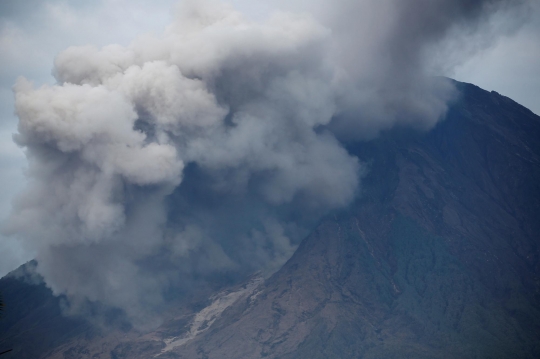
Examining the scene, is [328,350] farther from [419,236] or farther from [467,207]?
[467,207]

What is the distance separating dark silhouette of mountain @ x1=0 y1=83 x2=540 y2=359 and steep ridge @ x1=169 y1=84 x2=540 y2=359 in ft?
0.67

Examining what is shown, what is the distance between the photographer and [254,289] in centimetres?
8794

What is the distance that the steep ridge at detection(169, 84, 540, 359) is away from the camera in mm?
74688

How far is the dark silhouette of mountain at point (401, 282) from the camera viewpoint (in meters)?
75.0

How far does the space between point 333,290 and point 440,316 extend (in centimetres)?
1571

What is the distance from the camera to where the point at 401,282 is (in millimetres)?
86000

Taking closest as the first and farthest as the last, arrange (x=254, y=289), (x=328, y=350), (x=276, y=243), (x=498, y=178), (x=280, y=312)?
(x=328, y=350) < (x=280, y=312) < (x=254, y=289) < (x=276, y=243) < (x=498, y=178)

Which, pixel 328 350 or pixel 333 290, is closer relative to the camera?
pixel 328 350

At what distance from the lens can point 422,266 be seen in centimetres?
8750

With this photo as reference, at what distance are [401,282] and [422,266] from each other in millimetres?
4600

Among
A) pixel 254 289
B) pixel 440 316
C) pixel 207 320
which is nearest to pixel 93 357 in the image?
pixel 207 320

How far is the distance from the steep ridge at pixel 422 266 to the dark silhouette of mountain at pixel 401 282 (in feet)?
0.67

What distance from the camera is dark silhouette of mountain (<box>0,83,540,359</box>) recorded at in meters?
75.0

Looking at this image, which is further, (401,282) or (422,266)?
(422,266)
